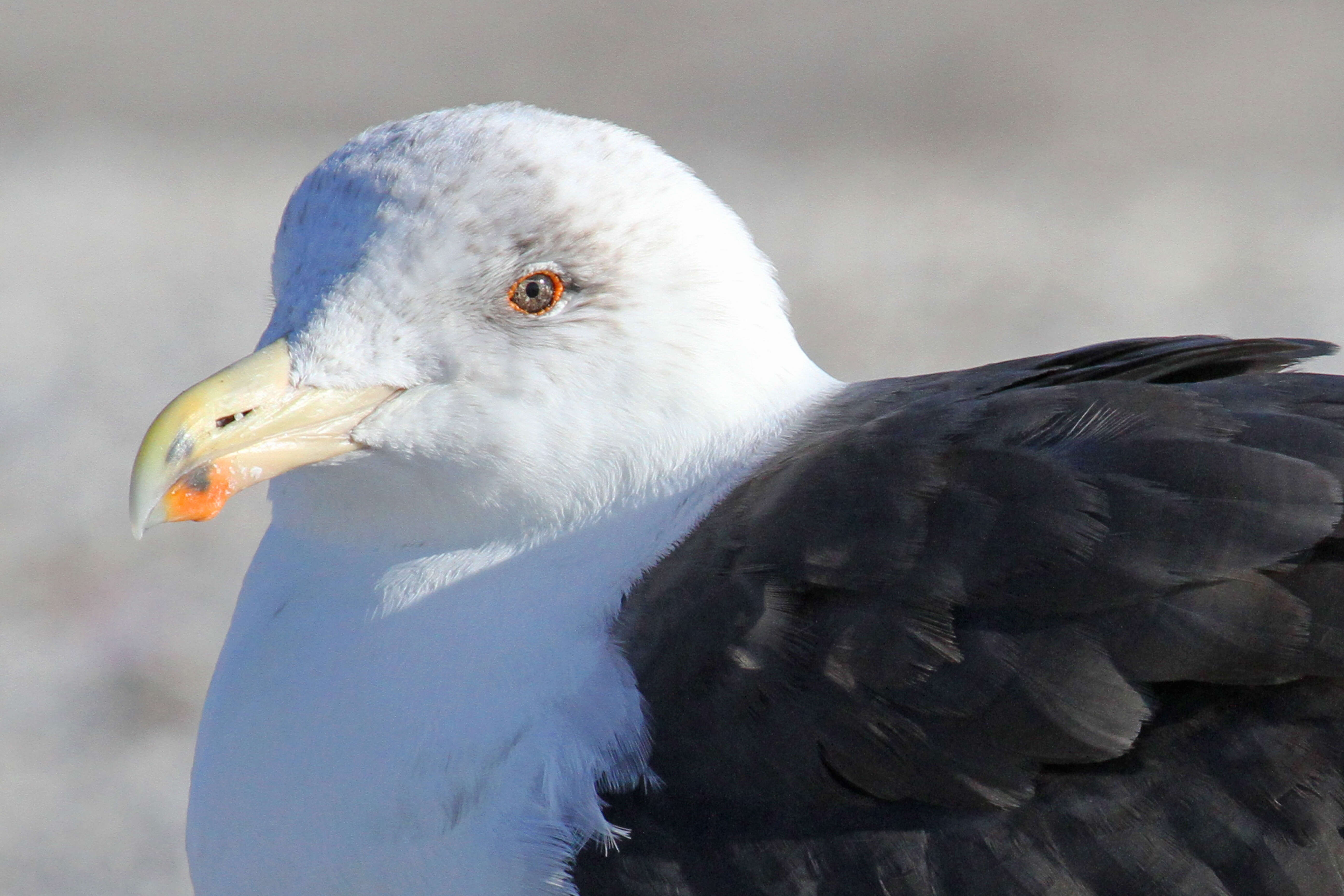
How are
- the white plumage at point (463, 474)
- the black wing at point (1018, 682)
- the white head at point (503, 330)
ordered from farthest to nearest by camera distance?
the white head at point (503, 330) → the white plumage at point (463, 474) → the black wing at point (1018, 682)

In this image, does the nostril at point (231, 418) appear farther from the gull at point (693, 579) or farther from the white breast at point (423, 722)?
the white breast at point (423, 722)

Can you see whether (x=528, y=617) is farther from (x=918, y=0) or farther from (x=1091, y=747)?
(x=918, y=0)

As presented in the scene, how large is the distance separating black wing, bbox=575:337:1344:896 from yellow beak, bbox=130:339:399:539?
701mm

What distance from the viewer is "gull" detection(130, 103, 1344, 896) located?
2525 millimetres

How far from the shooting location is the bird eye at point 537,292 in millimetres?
3016

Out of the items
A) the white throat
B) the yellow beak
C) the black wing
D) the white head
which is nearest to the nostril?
the yellow beak

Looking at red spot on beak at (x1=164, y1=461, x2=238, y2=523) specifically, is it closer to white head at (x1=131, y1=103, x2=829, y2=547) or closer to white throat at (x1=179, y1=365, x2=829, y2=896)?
white head at (x1=131, y1=103, x2=829, y2=547)

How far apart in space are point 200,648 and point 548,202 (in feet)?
10.5

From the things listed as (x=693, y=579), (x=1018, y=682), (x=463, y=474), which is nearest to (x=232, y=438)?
(x=463, y=474)

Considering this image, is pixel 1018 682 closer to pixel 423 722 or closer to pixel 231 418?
pixel 423 722

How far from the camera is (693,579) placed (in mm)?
2756

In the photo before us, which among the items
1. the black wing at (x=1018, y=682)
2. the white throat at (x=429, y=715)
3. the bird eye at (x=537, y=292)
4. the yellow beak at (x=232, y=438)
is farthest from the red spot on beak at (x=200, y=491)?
the black wing at (x=1018, y=682)

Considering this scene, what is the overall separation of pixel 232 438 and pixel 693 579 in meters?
0.83

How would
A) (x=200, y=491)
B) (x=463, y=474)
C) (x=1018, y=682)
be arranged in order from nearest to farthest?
(x=1018, y=682) → (x=200, y=491) → (x=463, y=474)
